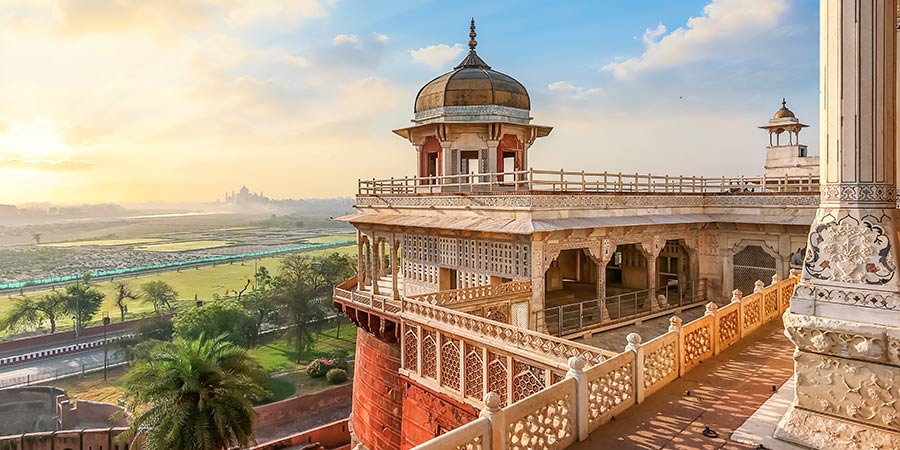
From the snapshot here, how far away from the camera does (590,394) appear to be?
5535 mm

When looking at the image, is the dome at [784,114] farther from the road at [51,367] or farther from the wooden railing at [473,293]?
the road at [51,367]

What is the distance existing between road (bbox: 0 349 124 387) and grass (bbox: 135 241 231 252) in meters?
74.7

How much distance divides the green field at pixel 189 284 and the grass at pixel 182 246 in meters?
24.1

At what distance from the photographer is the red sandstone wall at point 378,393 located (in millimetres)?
14391

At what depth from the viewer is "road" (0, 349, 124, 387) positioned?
1524 inches

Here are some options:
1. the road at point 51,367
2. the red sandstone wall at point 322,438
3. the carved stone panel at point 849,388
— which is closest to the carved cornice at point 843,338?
the carved stone panel at point 849,388

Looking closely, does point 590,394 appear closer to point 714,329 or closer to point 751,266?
point 714,329

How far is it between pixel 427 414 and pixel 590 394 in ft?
23.8

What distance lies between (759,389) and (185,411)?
12449mm

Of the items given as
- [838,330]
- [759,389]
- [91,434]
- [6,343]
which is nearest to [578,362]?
[838,330]

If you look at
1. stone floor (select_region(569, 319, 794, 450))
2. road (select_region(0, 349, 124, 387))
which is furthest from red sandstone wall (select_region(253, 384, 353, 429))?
stone floor (select_region(569, 319, 794, 450))

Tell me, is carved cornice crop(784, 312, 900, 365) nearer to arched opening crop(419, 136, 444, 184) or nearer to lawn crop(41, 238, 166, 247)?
arched opening crop(419, 136, 444, 184)

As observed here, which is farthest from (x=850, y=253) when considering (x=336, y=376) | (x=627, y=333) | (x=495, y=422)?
(x=336, y=376)

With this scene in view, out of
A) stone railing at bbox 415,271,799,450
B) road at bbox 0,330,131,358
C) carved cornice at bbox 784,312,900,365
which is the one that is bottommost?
road at bbox 0,330,131,358
